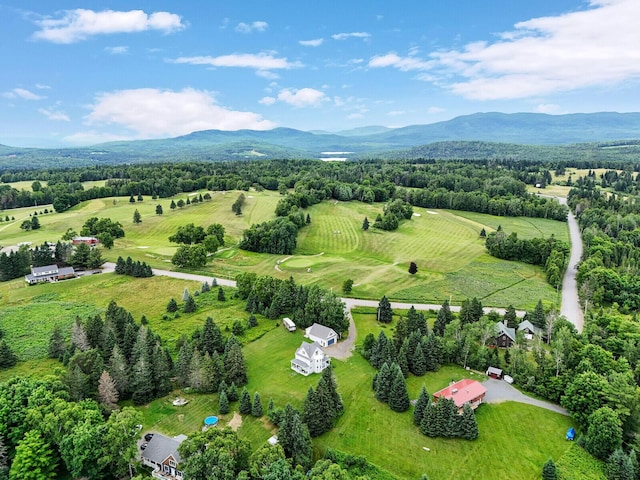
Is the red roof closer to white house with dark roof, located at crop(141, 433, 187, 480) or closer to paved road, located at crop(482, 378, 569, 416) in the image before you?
paved road, located at crop(482, 378, 569, 416)

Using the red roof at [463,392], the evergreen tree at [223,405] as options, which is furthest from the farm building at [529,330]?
the evergreen tree at [223,405]

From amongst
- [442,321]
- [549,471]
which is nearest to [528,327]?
[442,321]

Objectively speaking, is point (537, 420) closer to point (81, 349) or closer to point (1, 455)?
point (1, 455)

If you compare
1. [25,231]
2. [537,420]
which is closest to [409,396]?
[537,420]

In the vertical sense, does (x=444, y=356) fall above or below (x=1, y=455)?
below

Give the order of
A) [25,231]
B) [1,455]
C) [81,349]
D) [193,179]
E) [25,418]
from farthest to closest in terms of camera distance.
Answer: [193,179] → [25,231] → [81,349] → [25,418] → [1,455]

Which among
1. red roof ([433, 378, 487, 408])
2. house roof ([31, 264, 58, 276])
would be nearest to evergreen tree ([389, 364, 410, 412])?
red roof ([433, 378, 487, 408])

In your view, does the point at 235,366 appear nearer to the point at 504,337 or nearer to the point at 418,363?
the point at 418,363

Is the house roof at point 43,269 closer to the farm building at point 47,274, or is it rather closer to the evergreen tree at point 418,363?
the farm building at point 47,274
